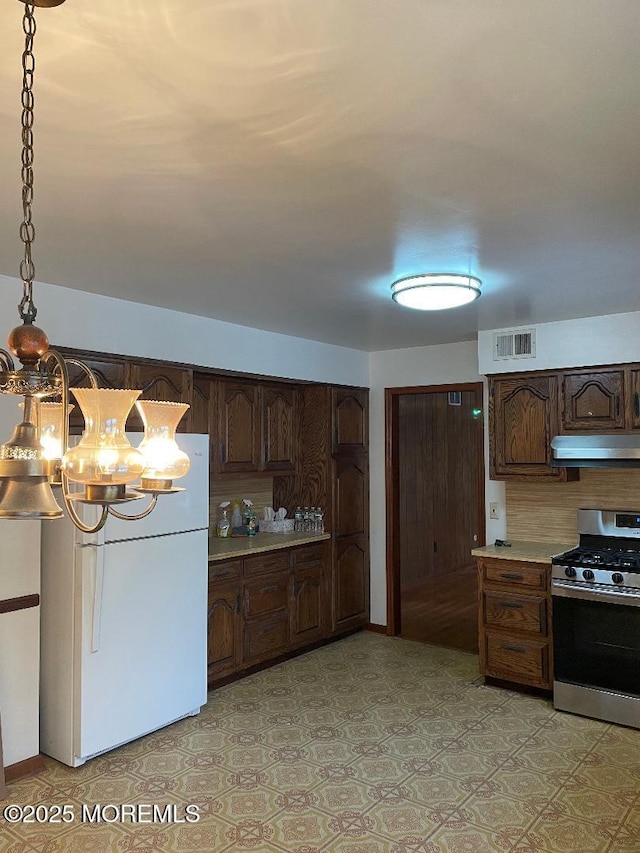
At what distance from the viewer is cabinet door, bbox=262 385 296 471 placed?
16.6 ft

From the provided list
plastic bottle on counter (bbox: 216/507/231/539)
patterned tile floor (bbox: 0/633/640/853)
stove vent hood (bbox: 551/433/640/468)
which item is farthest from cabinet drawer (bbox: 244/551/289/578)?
stove vent hood (bbox: 551/433/640/468)

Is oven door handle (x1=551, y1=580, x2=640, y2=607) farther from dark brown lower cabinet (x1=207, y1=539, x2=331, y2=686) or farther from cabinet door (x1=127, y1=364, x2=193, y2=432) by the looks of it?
cabinet door (x1=127, y1=364, x2=193, y2=432)

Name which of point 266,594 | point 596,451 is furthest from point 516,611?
point 266,594

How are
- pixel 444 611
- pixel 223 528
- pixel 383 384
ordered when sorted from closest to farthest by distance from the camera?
pixel 223 528 < pixel 383 384 < pixel 444 611

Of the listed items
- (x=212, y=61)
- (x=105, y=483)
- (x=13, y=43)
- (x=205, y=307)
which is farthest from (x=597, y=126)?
(x=205, y=307)

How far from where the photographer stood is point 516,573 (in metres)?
4.21

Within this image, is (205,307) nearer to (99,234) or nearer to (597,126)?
(99,234)

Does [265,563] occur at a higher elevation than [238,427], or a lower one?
lower

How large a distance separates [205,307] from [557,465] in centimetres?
247

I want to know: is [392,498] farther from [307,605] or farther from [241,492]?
[241,492]

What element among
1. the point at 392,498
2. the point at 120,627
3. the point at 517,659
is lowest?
the point at 517,659

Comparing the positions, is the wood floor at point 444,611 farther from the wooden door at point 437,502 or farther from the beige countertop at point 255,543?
the beige countertop at point 255,543

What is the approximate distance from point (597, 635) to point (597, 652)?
0.32ft

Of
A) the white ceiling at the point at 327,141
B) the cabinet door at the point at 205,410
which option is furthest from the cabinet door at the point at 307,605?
the white ceiling at the point at 327,141
